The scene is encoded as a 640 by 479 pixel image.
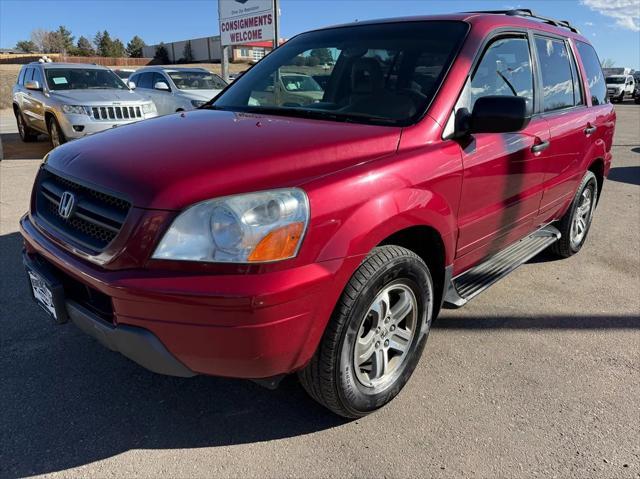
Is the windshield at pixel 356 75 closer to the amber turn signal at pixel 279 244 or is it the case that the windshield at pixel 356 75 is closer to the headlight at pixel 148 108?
the amber turn signal at pixel 279 244

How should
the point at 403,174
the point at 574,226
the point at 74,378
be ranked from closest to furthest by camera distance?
1. the point at 403,174
2. the point at 74,378
3. the point at 574,226

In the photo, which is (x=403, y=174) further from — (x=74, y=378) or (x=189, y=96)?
(x=189, y=96)

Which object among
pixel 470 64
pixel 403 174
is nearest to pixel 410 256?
pixel 403 174

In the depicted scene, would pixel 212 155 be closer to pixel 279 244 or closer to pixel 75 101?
pixel 279 244

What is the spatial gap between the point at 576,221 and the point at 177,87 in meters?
9.72

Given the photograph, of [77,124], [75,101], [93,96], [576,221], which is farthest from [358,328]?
[93,96]

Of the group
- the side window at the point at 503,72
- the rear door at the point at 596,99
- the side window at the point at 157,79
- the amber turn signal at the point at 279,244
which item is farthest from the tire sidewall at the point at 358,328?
the side window at the point at 157,79

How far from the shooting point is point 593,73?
4.57 m

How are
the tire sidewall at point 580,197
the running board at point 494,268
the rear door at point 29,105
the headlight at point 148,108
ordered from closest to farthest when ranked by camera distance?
the running board at point 494,268 < the tire sidewall at point 580,197 < the headlight at point 148,108 < the rear door at point 29,105

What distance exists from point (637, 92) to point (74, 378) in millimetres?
41156

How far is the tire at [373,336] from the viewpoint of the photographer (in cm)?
Result: 212

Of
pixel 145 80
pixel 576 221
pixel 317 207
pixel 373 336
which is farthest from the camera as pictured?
pixel 145 80

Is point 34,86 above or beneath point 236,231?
beneath

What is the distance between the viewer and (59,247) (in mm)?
2277
